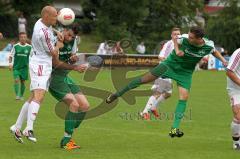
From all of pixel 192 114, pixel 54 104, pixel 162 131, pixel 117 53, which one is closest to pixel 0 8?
pixel 117 53

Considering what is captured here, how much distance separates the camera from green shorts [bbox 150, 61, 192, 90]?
12.8 metres

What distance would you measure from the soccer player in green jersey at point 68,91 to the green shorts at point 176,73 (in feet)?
6.74

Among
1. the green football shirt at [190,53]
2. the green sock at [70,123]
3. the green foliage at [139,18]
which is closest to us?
the green sock at [70,123]

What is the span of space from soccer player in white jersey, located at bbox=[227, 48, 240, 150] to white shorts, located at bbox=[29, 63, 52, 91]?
10.5 feet

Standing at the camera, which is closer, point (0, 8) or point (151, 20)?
point (0, 8)

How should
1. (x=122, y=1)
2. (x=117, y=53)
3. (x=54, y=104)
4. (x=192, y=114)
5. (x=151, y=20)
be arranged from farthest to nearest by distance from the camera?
(x=151, y=20), (x=122, y=1), (x=117, y=53), (x=54, y=104), (x=192, y=114)

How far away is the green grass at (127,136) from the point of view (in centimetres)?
1103

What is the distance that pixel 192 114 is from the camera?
715 inches

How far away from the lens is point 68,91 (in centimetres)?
1180

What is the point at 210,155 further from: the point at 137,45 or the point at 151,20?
the point at 151,20

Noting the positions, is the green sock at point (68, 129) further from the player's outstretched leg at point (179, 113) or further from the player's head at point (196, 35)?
the player's head at point (196, 35)

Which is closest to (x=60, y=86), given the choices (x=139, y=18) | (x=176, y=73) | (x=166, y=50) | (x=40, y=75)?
(x=40, y=75)

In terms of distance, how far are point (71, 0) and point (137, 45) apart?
19438 millimetres

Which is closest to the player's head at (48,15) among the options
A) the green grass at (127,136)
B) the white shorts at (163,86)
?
the green grass at (127,136)
